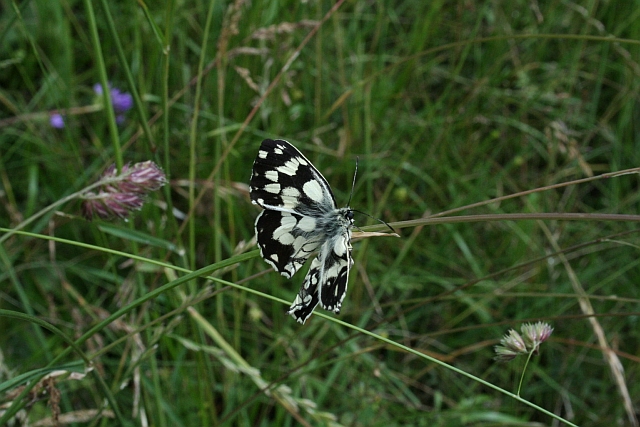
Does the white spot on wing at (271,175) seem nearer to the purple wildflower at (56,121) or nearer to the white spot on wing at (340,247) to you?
the white spot on wing at (340,247)

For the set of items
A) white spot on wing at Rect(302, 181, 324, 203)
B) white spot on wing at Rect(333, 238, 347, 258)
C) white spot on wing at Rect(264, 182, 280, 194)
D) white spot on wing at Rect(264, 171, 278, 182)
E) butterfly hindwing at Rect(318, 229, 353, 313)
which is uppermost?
white spot on wing at Rect(264, 171, 278, 182)

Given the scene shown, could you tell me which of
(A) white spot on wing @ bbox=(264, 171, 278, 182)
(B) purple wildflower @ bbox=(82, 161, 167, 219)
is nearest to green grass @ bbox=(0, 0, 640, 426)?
(B) purple wildflower @ bbox=(82, 161, 167, 219)

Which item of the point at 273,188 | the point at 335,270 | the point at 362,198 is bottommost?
the point at 362,198

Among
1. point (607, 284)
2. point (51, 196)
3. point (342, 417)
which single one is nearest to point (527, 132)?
point (607, 284)

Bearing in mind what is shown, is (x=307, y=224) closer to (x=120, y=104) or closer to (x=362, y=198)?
(x=362, y=198)

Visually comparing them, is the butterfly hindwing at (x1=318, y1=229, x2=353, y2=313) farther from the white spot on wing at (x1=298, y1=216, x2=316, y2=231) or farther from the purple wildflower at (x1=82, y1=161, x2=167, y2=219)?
the purple wildflower at (x1=82, y1=161, x2=167, y2=219)

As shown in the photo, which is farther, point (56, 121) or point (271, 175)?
point (56, 121)

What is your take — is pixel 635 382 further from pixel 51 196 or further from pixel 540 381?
pixel 51 196

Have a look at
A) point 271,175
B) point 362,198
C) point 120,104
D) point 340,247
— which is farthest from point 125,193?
point 120,104
